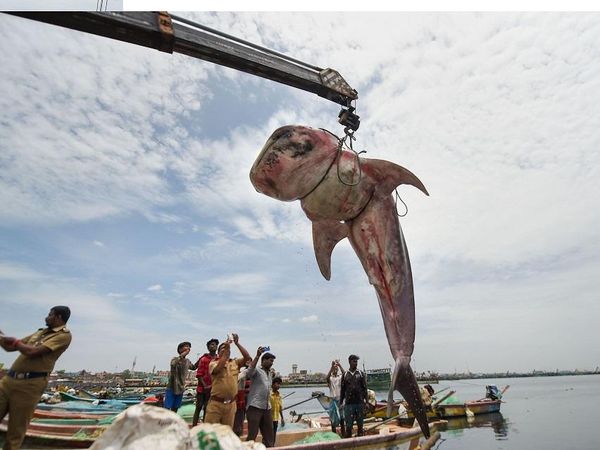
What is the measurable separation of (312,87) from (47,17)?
2.49m

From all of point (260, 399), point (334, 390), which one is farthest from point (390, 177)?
point (334, 390)

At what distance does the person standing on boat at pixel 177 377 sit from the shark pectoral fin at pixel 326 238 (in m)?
6.35

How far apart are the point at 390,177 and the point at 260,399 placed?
5.81 m

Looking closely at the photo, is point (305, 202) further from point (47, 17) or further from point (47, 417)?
point (47, 417)

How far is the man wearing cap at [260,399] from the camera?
690cm

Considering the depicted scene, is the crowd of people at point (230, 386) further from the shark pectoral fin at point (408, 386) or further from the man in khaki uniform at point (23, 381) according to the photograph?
the shark pectoral fin at point (408, 386)

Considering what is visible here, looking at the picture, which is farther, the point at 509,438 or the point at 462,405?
the point at 462,405

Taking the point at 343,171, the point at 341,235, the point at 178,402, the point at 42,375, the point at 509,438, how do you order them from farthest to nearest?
the point at 509,438
the point at 178,402
the point at 42,375
the point at 341,235
the point at 343,171

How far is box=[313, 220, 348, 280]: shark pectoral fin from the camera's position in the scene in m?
3.01

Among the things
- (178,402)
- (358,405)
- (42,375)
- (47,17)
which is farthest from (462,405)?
(47,17)

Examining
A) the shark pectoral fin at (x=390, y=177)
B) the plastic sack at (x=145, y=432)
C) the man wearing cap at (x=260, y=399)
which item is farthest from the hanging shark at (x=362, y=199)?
the man wearing cap at (x=260, y=399)

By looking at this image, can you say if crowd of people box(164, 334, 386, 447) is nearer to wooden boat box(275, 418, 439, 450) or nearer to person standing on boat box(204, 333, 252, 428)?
person standing on boat box(204, 333, 252, 428)

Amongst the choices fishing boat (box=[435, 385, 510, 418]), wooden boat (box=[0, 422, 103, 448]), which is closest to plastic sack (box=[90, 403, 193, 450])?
wooden boat (box=[0, 422, 103, 448])

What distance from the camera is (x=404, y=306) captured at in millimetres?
2531
